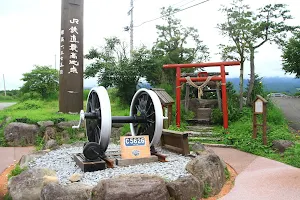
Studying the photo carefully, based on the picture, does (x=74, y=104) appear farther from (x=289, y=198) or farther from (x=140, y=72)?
(x=289, y=198)

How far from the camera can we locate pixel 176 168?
5.51 metres

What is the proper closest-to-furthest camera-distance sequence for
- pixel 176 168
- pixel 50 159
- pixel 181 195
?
pixel 181 195, pixel 176 168, pixel 50 159

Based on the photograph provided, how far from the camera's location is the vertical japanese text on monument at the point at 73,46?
37.1 feet

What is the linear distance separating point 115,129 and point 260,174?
5209mm

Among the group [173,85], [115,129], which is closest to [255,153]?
[115,129]

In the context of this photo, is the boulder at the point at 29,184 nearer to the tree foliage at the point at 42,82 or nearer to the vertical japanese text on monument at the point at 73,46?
the vertical japanese text on monument at the point at 73,46

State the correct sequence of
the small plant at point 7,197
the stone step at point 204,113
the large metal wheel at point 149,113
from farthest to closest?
the stone step at point 204,113 → the large metal wheel at point 149,113 → the small plant at point 7,197

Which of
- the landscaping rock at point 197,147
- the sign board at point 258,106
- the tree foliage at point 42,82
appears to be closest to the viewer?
the landscaping rock at point 197,147

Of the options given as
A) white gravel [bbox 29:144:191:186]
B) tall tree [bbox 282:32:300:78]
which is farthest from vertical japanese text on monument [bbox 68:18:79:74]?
tall tree [bbox 282:32:300:78]

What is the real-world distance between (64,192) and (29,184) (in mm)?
785

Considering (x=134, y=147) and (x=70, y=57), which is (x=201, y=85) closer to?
(x=70, y=57)

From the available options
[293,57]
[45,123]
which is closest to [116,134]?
[45,123]

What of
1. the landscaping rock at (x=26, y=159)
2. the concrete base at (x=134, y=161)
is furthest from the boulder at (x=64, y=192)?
the landscaping rock at (x=26, y=159)

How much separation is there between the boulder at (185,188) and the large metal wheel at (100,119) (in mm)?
1620
